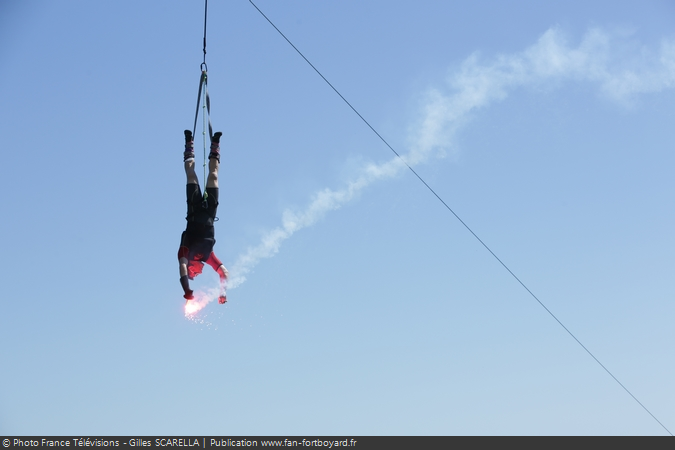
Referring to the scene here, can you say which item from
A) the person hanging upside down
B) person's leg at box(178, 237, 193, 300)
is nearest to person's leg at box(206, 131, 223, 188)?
the person hanging upside down

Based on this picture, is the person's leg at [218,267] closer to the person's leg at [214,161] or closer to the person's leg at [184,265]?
the person's leg at [184,265]

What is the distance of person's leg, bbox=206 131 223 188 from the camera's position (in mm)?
19141

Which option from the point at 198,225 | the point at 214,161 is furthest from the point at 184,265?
the point at 214,161

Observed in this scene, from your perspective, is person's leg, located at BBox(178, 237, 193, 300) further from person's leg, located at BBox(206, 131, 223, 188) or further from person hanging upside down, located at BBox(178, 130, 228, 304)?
person's leg, located at BBox(206, 131, 223, 188)

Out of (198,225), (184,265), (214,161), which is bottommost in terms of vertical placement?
(184,265)

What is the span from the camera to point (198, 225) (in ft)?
62.0

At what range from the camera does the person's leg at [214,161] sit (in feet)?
62.8

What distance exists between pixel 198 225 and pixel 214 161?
4.39ft

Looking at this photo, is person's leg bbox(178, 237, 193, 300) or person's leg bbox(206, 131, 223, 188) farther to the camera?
person's leg bbox(206, 131, 223, 188)

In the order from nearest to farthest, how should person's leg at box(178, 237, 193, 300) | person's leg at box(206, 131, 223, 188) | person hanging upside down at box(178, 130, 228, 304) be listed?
person's leg at box(178, 237, 193, 300) < person hanging upside down at box(178, 130, 228, 304) < person's leg at box(206, 131, 223, 188)

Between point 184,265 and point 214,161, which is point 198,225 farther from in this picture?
point 214,161

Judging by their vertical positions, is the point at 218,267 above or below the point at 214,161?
below

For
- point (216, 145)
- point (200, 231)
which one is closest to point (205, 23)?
point (216, 145)

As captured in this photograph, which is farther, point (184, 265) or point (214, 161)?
point (214, 161)
